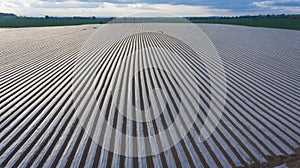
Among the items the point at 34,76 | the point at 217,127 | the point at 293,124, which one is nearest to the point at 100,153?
the point at 217,127

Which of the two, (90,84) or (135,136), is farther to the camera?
(90,84)

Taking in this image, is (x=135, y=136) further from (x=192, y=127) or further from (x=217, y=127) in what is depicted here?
(x=217, y=127)

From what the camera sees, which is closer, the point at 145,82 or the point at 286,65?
the point at 145,82

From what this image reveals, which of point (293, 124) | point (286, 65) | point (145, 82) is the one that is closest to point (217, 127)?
point (293, 124)

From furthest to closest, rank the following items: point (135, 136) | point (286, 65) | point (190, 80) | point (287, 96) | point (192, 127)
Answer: point (286, 65) < point (190, 80) < point (287, 96) < point (192, 127) < point (135, 136)

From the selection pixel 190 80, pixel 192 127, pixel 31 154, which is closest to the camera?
pixel 31 154

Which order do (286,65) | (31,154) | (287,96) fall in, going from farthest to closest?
(286,65), (287,96), (31,154)

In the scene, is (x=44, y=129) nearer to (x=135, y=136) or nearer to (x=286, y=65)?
(x=135, y=136)

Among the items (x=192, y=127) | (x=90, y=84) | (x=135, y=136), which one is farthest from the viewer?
(x=90, y=84)
